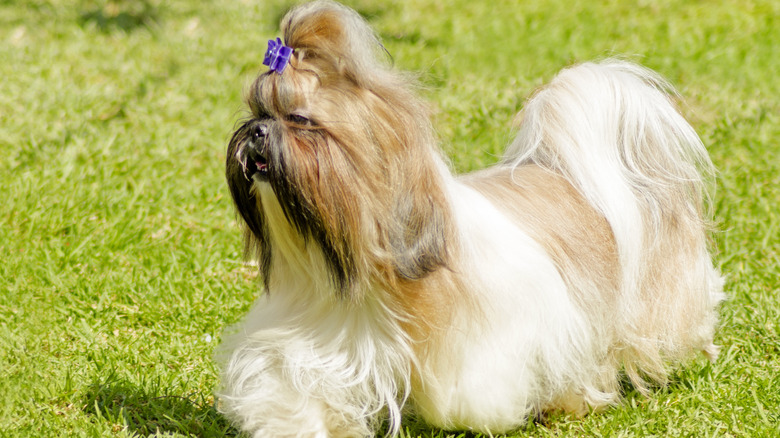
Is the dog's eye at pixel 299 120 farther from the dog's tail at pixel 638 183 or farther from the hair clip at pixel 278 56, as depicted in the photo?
the dog's tail at pixel 638 183

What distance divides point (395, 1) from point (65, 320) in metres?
6.92

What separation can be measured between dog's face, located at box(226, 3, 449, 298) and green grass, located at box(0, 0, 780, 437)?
52 centimetres

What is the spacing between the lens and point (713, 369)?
13.1 ft

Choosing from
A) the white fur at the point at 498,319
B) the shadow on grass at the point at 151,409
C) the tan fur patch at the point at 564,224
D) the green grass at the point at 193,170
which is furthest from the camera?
the green grass at the point at 193,170

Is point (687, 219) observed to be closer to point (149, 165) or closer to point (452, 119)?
point (452, 119)

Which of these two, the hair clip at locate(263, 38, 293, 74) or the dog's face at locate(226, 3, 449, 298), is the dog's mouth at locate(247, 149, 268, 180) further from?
the hair clip at locate(263, 38, 293, 74)

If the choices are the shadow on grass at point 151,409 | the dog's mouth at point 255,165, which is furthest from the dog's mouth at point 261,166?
the shadow on grass at point 151,409

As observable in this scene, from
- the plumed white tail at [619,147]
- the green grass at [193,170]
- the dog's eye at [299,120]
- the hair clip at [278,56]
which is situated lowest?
the green grass at [193,170]

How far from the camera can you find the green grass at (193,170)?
12.3ft

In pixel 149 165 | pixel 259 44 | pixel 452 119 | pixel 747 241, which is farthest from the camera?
pixel 259 44

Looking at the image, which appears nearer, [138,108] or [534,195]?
[534,195]

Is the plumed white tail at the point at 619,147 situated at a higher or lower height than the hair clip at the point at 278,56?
lower

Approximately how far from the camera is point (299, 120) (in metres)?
2.75

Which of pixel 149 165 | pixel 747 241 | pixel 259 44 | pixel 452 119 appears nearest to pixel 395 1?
pixel 259 44
